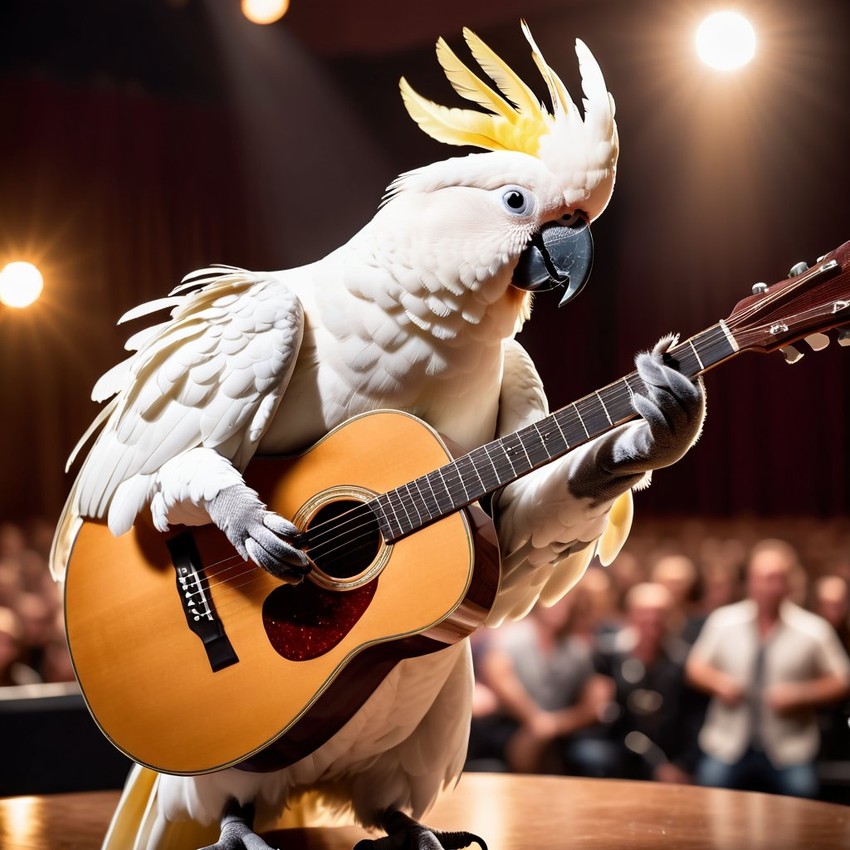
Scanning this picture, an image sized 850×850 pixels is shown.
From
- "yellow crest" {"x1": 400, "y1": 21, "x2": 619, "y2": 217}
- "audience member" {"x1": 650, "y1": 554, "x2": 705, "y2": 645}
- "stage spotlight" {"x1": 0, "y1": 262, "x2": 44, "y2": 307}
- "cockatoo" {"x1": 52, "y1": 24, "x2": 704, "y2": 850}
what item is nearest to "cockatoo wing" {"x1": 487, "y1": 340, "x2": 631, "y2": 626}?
"cockatoo" {"x1": 52, "y1": 24, "x2": 704, "y2": 850}

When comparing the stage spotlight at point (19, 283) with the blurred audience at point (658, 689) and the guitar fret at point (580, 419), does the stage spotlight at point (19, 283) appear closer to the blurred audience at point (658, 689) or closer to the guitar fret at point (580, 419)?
the blurred audience at point (658, 689)

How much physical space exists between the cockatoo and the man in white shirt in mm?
2212

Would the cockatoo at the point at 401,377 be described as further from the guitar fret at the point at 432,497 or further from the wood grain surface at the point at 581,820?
the wood grain surface at the point at 581,820

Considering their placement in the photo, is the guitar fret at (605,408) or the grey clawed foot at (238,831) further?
the grey clawed foot at (238,831)

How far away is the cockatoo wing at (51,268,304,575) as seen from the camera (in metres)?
1.56

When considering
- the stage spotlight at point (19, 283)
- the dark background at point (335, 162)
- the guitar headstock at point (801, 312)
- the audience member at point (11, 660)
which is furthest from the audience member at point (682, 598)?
the stage spotlight at point (19, 283)

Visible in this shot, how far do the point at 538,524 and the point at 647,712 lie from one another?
100.0 inches

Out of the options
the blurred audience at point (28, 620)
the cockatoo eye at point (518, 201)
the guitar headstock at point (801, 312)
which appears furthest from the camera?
the blurred audience at point (28, 620)

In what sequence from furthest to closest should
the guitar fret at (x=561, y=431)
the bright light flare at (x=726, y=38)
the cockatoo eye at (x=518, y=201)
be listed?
the bright light flare at (x=726, y=38), the cockatoo eye at (x=518, y=201), the guitar fret at (x=561, y=431)

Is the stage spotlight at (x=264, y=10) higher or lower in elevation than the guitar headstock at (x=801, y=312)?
higher

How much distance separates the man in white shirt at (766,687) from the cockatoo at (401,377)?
2212 mm

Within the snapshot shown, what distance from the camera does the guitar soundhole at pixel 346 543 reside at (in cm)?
153

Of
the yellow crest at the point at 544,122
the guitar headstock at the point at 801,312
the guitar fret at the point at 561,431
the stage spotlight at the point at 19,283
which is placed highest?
the stage spotlight at the point at 19,283

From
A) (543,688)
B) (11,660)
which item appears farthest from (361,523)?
(11,660)
